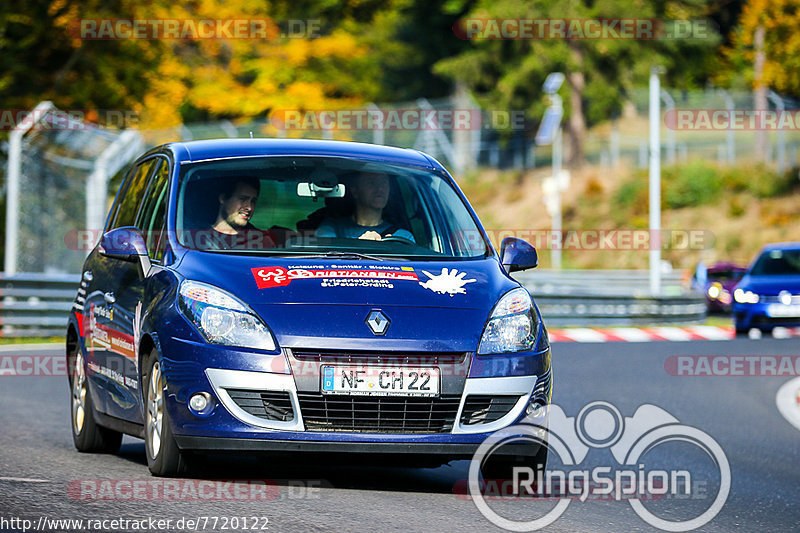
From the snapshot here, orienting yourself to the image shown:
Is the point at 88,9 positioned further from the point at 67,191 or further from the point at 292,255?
the point at 292,255

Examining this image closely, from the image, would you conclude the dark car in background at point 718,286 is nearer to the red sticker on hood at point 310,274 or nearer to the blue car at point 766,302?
the blue car at point 766,302

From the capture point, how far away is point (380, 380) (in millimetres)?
7023

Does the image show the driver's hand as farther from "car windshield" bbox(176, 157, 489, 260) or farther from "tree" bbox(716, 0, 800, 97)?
"tree" bbox(716, 0, 800, 97)

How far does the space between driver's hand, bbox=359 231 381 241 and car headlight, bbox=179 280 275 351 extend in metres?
1.16

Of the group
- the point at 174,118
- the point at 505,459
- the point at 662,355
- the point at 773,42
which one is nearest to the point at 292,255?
the point at 505,459

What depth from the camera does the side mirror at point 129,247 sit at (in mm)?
7984

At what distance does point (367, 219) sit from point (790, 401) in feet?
24.7

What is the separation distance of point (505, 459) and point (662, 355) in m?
12.3

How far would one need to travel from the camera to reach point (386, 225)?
8328 mm

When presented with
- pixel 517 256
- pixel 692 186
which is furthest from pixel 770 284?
pixel 692 186

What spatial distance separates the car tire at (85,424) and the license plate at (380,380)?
228cm

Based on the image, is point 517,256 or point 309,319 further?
point 517,256
